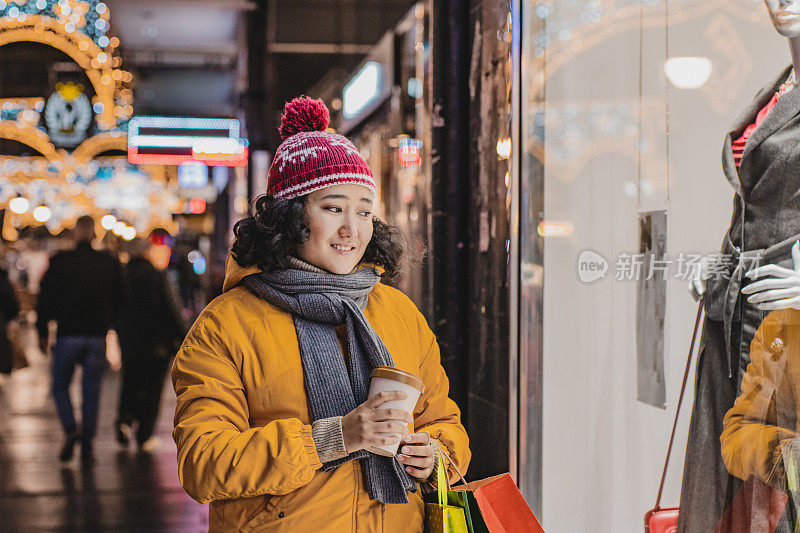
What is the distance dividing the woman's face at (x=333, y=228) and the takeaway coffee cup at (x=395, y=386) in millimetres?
385

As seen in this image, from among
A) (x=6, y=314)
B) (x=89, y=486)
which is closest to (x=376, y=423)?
(x=89, y=486)

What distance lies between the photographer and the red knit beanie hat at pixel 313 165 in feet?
6.49

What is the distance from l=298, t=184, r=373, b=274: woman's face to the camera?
6.54 feet

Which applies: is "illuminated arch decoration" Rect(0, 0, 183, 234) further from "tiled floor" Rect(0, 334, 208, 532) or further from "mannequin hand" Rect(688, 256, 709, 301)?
"mannequin hand" Rect(688, 256, 709, 301)

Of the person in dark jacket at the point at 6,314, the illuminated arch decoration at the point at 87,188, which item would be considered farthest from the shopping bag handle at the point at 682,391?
the illuminated arch decoration at the point at 87,188

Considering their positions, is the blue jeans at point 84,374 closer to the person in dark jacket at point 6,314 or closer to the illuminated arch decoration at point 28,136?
the person in dark jacket at point 6,314

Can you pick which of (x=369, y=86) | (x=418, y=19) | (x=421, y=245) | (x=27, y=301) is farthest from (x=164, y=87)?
(x=421, y=245)

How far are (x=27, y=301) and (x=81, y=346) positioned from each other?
12.1 metres

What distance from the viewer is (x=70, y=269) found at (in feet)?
20.7

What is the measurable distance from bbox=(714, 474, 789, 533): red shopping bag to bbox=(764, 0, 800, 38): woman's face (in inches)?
39.2

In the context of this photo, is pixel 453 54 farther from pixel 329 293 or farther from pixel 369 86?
pixel 369 86

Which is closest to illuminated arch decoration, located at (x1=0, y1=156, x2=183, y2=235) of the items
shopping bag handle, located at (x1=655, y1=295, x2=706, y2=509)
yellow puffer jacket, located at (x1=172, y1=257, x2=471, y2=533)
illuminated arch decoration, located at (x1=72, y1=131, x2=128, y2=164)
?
illuminated arch decoration, located at (x1=72, y1=131, x2=128, y2=164)

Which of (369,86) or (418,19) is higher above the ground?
(369,86)

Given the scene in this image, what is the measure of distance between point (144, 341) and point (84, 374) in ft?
1.76
